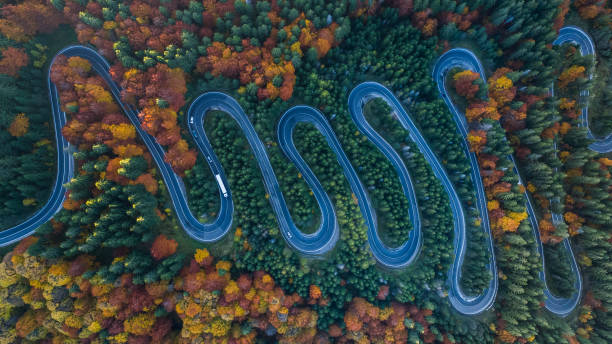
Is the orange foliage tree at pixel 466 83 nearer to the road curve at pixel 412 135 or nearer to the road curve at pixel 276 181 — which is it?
the road curve at pixel 412 135

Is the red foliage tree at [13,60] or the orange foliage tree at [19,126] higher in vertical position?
the red foliage tree at [13,60]

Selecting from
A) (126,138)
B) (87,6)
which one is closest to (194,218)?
(126,138)

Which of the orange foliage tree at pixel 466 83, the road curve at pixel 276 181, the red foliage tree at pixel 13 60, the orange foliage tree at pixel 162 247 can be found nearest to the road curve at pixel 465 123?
the orange foliage tree at pixel 466 83

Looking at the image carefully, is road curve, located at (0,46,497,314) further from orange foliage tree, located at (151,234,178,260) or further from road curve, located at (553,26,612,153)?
road curve, located at (553,26,612,153)

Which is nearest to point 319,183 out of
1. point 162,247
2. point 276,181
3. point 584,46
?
point 276,181

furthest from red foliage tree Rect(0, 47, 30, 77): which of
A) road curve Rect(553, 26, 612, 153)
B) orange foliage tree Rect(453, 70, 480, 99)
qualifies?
road curve Rect(553, 26, 612, 153)
